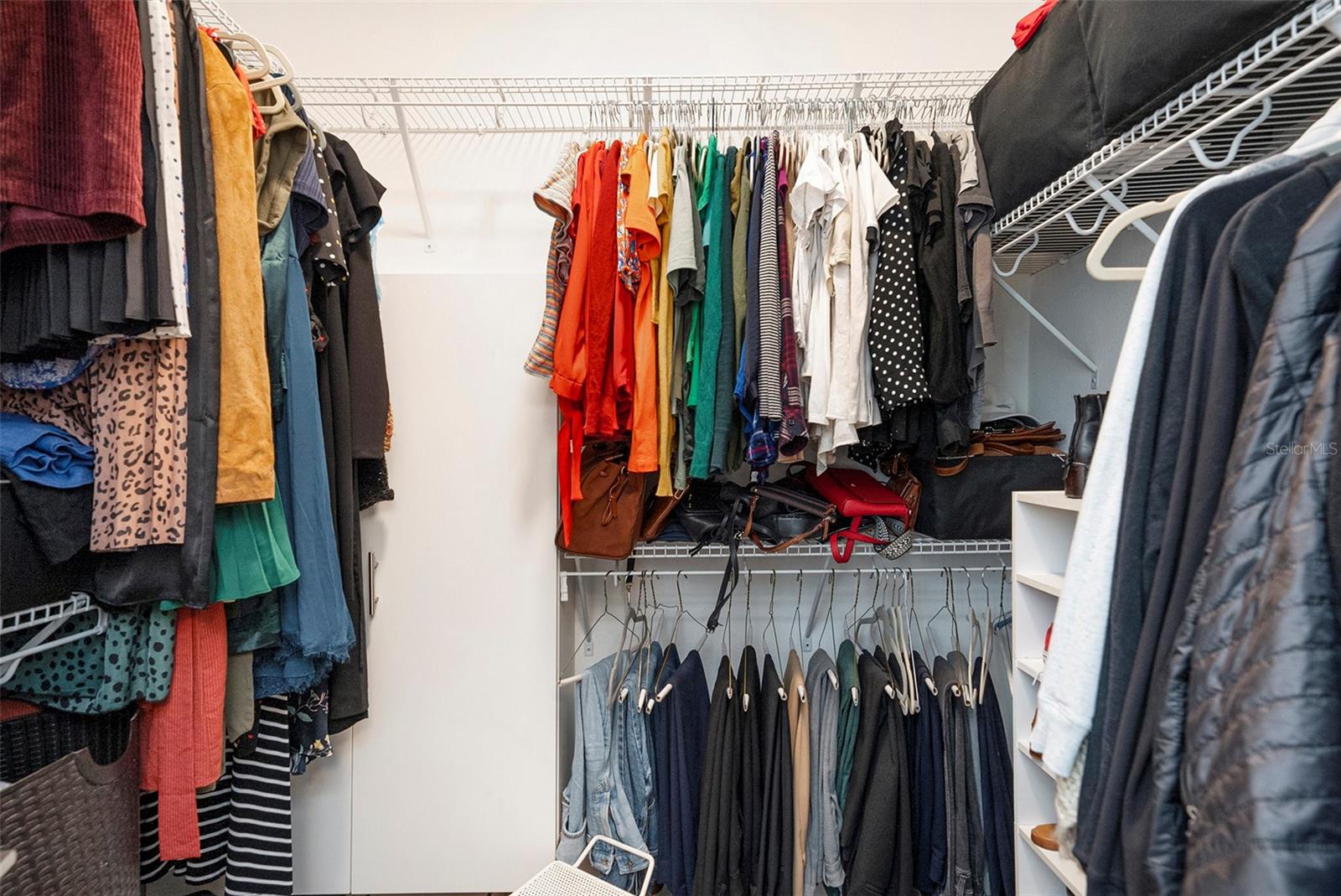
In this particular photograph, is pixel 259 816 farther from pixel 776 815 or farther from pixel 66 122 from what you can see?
pixel 66 122

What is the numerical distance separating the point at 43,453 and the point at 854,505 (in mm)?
1483

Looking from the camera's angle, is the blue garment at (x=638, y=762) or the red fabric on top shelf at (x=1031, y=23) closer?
the red fabric on top shelf at (x=1031, y=23)

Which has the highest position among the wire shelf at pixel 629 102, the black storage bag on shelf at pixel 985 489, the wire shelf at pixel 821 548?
the wire shelf at pixel 629 102

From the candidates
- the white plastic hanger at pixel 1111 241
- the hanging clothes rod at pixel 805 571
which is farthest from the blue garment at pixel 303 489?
the white plastic hanger at pixel 1111 241

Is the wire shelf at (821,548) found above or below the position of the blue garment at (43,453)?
below

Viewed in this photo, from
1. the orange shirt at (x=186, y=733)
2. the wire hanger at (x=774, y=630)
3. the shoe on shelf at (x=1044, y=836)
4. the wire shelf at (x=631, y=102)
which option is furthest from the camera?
the wire hanger at (x=774, y=630)

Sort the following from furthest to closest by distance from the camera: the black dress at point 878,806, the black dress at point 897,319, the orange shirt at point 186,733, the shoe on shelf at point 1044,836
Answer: the black dress at point 878,806, the black dress at point 897,319, the shoe on shelf at point 1044,836, the orange shirt at point 186,733

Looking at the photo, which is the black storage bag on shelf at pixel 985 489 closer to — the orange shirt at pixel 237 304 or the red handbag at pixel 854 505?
the red handbag at pixel 854 505

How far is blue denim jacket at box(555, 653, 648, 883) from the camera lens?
147cm

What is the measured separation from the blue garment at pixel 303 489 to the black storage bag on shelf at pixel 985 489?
131 cm

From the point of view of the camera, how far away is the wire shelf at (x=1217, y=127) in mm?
762

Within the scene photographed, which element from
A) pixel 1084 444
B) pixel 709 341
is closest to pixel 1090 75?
pixel 1084 444

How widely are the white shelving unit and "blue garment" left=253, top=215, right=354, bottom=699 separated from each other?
1.28m

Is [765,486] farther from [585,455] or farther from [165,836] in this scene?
[165,836]
